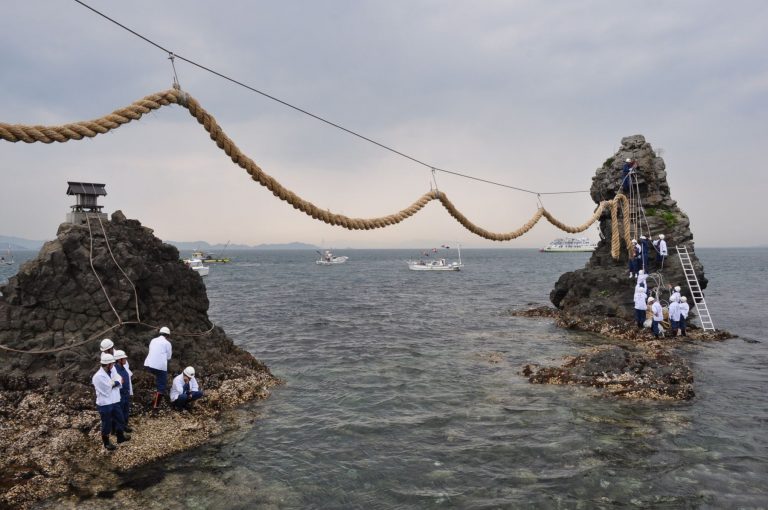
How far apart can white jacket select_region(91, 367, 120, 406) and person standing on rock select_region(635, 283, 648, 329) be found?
1112 inches

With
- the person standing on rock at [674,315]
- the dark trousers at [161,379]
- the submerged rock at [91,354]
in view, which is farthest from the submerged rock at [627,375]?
the dark trousers at [161,379]

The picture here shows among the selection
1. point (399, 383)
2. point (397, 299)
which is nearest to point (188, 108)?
point (399, 383)

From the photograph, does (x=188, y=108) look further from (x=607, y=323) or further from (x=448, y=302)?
(x=448, y=302)

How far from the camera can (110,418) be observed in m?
12.6

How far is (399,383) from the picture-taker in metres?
20.7

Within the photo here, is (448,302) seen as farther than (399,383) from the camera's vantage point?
Yes

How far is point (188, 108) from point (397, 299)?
157 feet

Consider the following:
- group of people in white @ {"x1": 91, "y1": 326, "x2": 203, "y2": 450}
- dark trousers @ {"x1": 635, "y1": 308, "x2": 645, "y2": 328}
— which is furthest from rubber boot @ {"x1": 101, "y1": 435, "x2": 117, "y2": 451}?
dark trousers @ {"x1": 635, "y1": 308, "x2": 645, "y2": 328}

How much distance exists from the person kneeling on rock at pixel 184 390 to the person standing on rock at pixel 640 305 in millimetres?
25811

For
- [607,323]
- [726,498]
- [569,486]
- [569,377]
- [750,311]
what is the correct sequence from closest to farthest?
1. [726,498]
2. [569,486]
3. [569,377]
4. [607,323]
5. [750,311]

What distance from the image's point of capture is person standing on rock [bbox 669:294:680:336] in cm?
2794

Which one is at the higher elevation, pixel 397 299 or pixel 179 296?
pixel 179 296

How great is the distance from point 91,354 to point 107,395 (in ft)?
14.5

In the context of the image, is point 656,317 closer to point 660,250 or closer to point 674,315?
point 674,315
